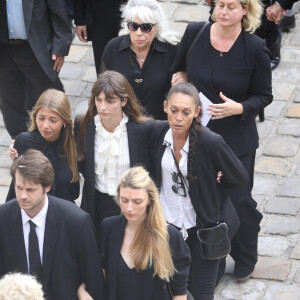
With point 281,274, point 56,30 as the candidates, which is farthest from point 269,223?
point 56,30

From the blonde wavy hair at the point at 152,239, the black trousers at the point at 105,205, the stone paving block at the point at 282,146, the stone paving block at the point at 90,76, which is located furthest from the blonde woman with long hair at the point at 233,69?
the stone paving block at the point at 90,76

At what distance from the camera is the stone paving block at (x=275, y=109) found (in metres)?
9.46

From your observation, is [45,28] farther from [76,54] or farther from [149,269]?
[149,269]

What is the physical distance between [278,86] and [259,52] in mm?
3209

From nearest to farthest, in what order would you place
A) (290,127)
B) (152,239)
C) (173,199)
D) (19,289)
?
(19,289)
(152,239)
(173,199)
(290,127)

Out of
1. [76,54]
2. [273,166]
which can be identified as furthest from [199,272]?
[76,54]

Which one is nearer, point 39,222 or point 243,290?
point 39,222

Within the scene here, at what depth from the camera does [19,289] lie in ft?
15.9

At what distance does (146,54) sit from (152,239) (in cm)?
215

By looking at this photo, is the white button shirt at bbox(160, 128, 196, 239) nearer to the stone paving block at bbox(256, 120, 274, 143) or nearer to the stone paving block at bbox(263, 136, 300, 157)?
the stone paving block at bbox(263, 136, 300, 157)

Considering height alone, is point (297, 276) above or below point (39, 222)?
below

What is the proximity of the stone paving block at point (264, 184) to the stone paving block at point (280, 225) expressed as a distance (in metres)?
0.40

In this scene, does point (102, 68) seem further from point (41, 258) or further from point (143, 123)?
point (41, 258)

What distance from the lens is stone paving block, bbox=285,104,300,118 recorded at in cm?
941
